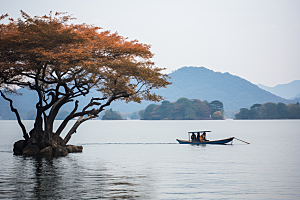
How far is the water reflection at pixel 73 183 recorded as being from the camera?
704 inches

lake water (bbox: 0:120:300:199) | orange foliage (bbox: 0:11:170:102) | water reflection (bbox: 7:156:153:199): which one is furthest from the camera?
orange foliage (bbox: 0:11:170:102)

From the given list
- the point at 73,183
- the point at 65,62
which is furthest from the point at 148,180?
the point at 65,62

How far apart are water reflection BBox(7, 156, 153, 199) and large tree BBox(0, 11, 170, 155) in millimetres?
8692

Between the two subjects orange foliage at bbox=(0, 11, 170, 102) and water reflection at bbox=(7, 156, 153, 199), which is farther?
orange foliage at bbox=(0, 11, 170, 102)

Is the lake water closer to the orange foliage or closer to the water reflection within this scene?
the water reflection

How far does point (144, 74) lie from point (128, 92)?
242 cm

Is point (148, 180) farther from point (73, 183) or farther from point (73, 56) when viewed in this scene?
point (73, 56)

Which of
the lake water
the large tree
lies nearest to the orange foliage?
the large tree

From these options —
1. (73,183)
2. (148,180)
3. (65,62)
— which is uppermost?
(65,62)

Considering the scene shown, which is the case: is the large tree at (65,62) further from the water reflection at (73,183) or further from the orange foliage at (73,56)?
the water reflection at (73,183)

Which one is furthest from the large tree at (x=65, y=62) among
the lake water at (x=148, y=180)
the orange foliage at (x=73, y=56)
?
the lake water at (x=148, y=180)

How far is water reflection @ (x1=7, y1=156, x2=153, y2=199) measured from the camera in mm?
17891

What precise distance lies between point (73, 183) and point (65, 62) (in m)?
13.3

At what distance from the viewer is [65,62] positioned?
102ft
